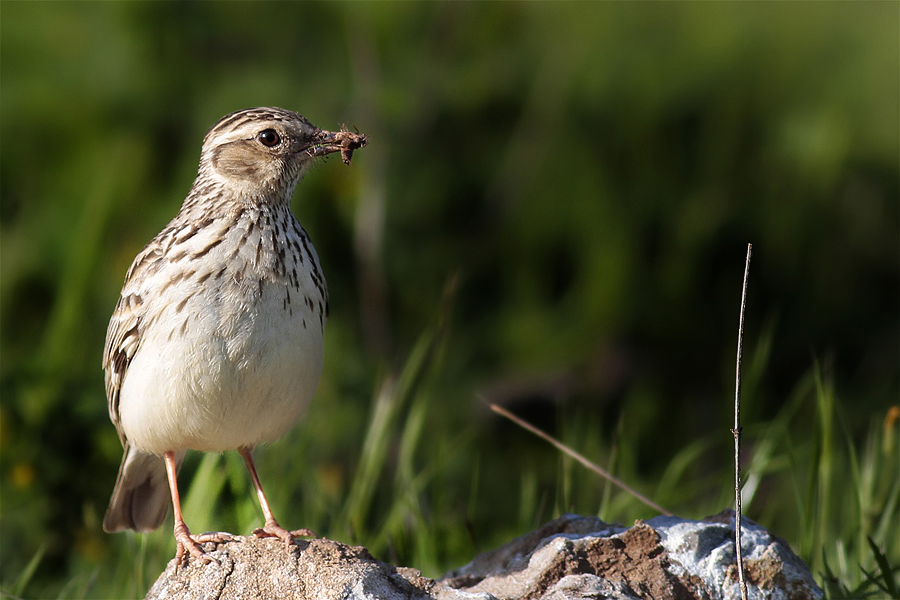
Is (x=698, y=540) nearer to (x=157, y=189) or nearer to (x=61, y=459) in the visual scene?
(x=61, y=459)

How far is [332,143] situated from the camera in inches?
192

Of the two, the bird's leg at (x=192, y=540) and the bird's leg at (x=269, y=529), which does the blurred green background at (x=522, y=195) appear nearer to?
the bird's leg at (x=269, y=529)

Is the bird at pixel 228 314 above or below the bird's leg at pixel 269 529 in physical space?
above

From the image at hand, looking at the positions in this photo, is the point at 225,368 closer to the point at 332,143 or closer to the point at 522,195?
the point at 332,143

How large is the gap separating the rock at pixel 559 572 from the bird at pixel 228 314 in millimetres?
128

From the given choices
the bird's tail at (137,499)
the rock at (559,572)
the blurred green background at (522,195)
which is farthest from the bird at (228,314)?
the blurred green background at (522,195)

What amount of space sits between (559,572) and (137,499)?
2.34 metres

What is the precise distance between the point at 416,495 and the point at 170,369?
1.71 m

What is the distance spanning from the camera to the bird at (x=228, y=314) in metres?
4.28

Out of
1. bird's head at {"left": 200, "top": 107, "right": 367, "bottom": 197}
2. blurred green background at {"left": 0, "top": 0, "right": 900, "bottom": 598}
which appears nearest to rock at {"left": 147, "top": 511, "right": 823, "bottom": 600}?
bird's head at {"left": 200, "top": 107, "right": 367, "bottom": 197}

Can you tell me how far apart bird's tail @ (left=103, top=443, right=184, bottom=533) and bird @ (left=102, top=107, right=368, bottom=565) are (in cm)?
31

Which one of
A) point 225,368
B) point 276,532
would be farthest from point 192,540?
point 225,368

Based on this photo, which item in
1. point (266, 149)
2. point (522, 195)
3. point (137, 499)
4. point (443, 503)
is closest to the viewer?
point (266, 149)

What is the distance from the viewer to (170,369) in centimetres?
434
